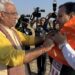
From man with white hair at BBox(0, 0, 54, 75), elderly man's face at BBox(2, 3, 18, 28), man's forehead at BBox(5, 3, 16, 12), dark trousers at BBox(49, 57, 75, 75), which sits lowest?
dark trousers at BBox(49, 57, 75, 75)

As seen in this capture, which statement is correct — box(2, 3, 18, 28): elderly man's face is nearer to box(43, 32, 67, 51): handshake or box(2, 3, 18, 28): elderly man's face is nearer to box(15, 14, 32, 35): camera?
A: box(43, 32, 67, 51): handshake

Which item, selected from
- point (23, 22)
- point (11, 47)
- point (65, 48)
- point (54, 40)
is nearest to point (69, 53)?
point (65, 48)

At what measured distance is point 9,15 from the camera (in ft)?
11.5

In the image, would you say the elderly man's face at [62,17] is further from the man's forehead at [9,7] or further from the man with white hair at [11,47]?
the man's forehead at [9,7]

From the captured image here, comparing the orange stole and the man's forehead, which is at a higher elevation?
the man's forehead

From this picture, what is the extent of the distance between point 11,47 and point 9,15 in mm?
356

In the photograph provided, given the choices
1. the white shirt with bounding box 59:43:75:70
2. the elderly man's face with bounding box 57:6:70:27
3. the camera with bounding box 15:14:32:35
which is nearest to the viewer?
the white shirt with bounding box 59:43:75:70

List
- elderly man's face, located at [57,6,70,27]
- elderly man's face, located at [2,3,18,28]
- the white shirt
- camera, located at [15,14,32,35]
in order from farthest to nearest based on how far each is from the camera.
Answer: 1. camera, located at [15,14,32,35]
2. elderly man's face, located at [2,3,18,28]
3. elderly man's face, located at [57,6,70,27]
4. the white shirt

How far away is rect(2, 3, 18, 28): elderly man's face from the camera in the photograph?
3494 millimetres

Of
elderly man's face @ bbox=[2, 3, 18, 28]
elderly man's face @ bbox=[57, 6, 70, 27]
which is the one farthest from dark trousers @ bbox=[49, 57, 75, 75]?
elderly man's face @ bbox=[2, 3, 18, 28]

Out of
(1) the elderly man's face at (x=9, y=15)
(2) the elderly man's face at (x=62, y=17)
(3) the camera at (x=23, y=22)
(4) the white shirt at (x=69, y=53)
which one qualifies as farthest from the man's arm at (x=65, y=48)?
(3) the camera at (x=23, y=22)

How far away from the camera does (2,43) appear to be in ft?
10.7

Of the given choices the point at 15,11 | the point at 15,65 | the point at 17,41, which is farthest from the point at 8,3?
the point at 15,65

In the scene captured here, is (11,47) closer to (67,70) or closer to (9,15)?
(9,15)
